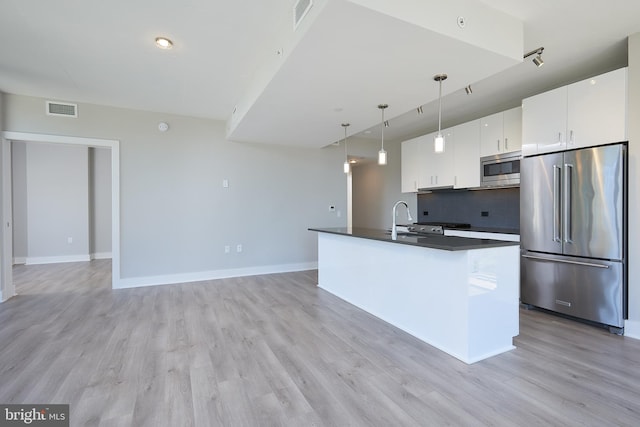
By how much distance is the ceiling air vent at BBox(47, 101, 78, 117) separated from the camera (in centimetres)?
409

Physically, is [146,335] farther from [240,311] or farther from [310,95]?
[310,95]

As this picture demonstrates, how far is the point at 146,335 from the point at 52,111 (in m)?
3.58

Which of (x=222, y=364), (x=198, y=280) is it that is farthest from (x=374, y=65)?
(x=198, y=280)

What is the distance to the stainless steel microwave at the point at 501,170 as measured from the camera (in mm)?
3836

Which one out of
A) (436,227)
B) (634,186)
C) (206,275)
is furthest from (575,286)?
(206,275)

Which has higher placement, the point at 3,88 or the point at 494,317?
the point at 3,88

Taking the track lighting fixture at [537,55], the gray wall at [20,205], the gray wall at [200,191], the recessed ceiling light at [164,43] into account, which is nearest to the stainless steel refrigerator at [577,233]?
the track lighting fixture at [537,55]

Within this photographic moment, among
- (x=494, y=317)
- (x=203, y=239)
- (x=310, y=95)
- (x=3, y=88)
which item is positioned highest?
(x=3, y=88)

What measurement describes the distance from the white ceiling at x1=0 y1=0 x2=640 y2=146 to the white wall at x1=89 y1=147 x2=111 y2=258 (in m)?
3.37

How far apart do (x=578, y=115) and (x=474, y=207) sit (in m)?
2.16

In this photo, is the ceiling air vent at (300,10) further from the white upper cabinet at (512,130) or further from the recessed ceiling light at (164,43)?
the white upper cabinet at (512,130)

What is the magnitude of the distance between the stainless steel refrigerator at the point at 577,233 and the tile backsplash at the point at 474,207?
1009 millimetres

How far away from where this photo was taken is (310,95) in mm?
3051

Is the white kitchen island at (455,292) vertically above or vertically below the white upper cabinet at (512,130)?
below
